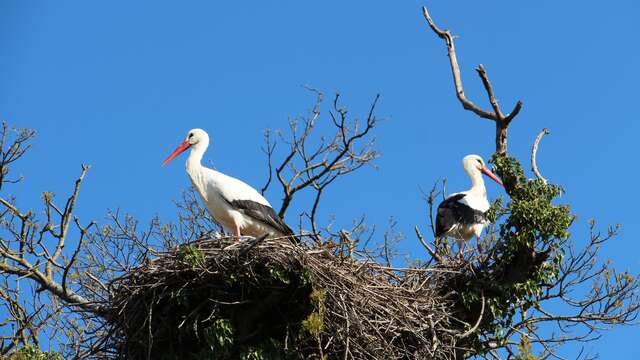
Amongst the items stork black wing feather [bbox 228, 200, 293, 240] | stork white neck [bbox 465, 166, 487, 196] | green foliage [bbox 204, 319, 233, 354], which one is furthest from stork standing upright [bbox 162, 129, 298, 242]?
stork white neck [bbox 465, 166, 487, 196]

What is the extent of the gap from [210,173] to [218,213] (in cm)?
52

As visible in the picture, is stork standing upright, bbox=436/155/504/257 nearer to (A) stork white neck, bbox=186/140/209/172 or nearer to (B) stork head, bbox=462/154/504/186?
(B) stork head, bbox=462/154/504/186

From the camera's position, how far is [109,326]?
9.88 m

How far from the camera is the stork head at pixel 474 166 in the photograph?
14.6m

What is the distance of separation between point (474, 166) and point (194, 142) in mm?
4035

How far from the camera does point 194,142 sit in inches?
504

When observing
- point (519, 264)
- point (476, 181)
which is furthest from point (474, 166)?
point (519, 264)

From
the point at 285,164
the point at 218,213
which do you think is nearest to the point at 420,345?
the point at 218,213

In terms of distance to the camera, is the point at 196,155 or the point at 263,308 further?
the point at 196,155

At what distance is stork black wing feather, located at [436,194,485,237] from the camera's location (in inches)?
515

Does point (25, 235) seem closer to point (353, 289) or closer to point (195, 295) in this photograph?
point (195, 295)

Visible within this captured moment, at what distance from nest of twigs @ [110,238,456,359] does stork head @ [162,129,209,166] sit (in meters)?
3.01

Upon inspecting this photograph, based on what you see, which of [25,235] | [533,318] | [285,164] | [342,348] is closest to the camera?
[342,348]

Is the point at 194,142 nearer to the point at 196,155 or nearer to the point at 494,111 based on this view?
the point at 196,155
